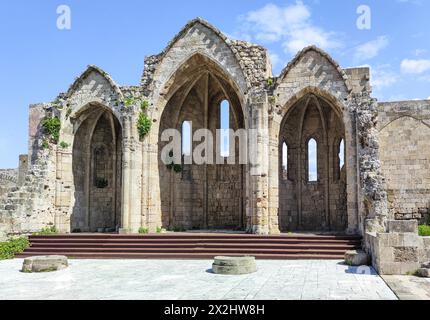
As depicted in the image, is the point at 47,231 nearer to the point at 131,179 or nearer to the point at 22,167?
the point at 131,179

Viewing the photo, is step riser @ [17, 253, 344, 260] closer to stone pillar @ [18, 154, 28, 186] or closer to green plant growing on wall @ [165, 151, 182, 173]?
green plant growing on wall @ [165, 151, 182, 173]

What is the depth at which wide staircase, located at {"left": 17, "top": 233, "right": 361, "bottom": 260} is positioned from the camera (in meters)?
16.0

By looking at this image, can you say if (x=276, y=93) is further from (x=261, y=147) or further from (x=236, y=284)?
(x=236, y=284)

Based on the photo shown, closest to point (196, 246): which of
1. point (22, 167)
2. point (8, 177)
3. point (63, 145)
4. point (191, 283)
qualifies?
point (191, 283)

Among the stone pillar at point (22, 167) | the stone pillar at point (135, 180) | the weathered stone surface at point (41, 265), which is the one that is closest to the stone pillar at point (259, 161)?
the stone pillar at point (135, 180)

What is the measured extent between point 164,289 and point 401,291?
4798 mm

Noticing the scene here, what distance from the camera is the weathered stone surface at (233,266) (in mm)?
12352

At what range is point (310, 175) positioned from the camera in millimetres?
23750

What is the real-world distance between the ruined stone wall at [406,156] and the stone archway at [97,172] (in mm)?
12811

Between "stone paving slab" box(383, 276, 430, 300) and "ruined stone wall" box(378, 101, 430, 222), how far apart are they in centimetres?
1142

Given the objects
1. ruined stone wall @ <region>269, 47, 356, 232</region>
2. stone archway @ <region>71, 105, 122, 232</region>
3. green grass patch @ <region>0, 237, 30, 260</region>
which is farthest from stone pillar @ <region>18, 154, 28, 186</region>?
ruined stone wall @ <region>269, 47, 356, 232</region>

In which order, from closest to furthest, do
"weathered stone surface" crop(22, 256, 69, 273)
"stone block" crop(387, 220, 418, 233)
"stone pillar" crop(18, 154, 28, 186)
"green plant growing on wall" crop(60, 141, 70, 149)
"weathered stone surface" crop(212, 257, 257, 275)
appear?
"stone block" crop(387, 220, 418, 233)
"weathered stone surface" crop(212, 257, 257, 275)
"weathered stone surface" crop(22, 256, 69, 273)
"green plant growing on wall" crop(60, 141, 70, 149)
"stone pillar" crop(18, 154, 28, 186)

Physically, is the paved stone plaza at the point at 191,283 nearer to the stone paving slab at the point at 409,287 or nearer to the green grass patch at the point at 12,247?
the stone paving slab at the point at 409,287
